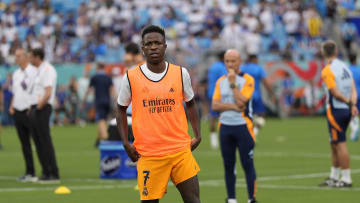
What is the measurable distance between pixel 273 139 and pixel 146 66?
17.2 m

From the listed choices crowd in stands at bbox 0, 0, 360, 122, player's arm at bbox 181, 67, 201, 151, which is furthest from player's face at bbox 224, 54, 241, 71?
crowd in stands at bbox 0, 0, 360, 122

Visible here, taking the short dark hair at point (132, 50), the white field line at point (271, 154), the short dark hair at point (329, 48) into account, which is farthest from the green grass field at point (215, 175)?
the short dark hair at point (132, 50)

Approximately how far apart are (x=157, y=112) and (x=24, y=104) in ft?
25.4

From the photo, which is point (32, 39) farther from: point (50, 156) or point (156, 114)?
point (156, 114)

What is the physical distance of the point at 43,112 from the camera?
1448 centimetres

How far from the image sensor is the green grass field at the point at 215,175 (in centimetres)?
1242

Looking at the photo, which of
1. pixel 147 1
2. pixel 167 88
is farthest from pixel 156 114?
pixel 147 1

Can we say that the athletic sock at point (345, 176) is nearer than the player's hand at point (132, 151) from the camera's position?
No

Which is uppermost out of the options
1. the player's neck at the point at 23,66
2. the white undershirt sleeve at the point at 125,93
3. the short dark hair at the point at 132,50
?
the short dark hair at the point at 132,50

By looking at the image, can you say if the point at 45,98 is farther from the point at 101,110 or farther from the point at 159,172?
the point at 101,110

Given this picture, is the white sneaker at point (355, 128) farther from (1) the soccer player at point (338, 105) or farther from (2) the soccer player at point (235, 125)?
(2) the soccer player at point (235, 125)

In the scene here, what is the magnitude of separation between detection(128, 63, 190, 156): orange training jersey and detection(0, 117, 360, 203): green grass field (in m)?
4.27

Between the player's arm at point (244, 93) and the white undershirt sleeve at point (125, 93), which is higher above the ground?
the white undershirt sleeve at point (125, 93)

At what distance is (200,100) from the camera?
119 feet
